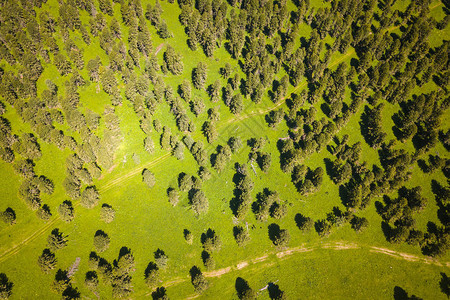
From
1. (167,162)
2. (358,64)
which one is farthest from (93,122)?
(358,64)

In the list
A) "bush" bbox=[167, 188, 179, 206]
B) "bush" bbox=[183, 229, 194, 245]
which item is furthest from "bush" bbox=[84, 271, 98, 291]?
"bush" bbox=[167, 188, 179, 206]

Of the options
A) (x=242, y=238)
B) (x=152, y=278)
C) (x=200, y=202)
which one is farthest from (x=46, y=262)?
(x=242, y=238)

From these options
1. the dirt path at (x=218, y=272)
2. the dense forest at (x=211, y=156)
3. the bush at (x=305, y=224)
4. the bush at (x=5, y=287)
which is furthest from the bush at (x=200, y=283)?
the bush at (x=5, y=287)

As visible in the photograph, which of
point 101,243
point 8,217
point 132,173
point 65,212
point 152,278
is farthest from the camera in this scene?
point 132,173

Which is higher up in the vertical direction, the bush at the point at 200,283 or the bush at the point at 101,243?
the bush at the point at 101,243

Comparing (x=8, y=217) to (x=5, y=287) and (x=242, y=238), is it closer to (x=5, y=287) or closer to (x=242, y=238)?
(x=5, y=287)

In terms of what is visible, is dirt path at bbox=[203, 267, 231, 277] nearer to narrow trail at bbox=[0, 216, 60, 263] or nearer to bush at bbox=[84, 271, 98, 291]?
bush at bbox=[84, 271, 98, 291]

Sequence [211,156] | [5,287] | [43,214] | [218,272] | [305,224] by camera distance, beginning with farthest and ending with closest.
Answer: [211,156], [305,224], [43,214], [218,272], [5,287]

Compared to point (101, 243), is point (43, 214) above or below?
above

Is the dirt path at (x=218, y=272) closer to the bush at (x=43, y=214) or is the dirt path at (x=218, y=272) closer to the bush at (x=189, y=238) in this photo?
the bush at (x=189, y=238)
